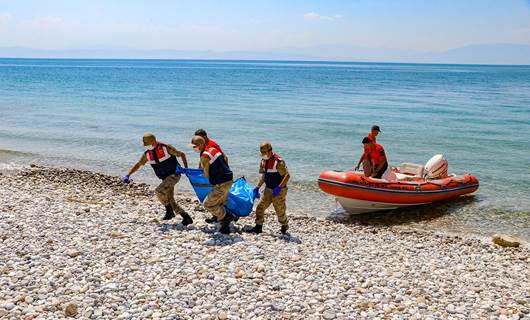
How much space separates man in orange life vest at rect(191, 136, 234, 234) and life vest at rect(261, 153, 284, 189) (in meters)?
0.59

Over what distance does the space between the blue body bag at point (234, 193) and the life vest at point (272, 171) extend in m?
0.57

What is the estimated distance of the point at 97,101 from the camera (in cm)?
3766

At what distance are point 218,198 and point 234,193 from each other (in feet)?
2.31

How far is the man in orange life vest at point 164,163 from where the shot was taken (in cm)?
842

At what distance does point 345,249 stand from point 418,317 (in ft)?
8.89

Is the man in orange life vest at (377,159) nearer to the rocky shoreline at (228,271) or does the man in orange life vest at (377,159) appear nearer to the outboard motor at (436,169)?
the outboard motor at (436,169)

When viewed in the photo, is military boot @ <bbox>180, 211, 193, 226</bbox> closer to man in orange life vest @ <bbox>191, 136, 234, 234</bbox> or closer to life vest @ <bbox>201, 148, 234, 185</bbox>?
man in orange life vest @ <bbox>191, 136, 234, 234</bbox>

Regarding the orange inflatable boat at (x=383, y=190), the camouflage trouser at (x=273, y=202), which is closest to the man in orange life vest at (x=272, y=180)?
the camouflage trouser at (x=273, y=202)

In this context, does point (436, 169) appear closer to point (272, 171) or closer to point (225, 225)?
point (272, 171)

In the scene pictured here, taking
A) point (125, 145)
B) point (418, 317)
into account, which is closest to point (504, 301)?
point (418, 317)

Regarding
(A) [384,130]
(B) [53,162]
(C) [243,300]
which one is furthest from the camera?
(A) [384,130]

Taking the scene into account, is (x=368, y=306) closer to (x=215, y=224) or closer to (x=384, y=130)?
(x=215, y=224)

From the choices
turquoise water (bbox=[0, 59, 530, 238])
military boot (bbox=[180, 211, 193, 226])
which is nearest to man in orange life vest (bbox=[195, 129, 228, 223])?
military boot (bbox=[180, 211, 193, 226])

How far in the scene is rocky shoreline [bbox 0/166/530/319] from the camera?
570 centimetres
